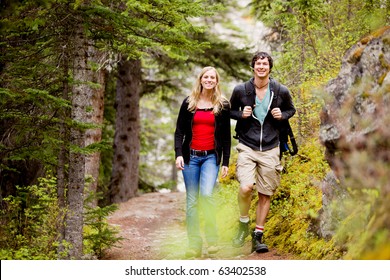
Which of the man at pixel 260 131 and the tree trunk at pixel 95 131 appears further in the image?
the tree trunk at pixel 95 131

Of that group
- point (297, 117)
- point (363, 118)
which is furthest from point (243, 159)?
point (297, 117)

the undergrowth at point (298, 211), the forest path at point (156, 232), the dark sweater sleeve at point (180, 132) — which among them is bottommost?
the forest path at point (156, 232)

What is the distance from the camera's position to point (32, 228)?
25.1ft

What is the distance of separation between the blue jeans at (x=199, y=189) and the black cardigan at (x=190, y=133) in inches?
4.8

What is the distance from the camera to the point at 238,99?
6.72m

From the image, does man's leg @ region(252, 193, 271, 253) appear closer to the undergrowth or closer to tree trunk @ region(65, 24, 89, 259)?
the undergrowth

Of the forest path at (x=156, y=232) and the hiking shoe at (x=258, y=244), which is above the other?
the hiking shoe at (x=258, y=244)

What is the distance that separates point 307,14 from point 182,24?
10.3 ft

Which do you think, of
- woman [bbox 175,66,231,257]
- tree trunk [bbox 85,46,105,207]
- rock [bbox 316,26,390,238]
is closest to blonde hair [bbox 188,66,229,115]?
woman [bbox 175,66,231,257]

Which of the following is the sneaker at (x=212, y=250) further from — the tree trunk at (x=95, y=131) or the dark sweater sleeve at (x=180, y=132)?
the tree trunk at (x=95, y=131)

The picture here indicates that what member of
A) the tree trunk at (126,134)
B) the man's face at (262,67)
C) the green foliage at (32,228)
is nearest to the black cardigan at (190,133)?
the man's face at (262,67)

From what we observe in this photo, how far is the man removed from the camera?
658 centimetres

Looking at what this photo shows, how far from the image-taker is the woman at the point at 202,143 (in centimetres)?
668

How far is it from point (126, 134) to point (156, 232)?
544 centimetres
